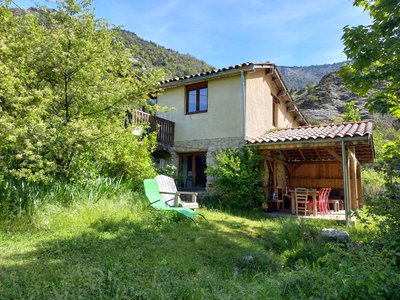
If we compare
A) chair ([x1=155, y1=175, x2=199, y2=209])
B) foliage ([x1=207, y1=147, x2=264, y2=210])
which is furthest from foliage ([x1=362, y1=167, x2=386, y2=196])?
chair ([x1=155, y1=175, x2=199, y2=209])

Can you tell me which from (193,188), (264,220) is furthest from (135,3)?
(264,220)

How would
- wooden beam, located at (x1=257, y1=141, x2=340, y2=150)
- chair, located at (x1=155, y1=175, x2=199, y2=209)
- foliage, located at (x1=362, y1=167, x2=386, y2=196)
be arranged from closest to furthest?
chair, located at (x1=155, y1=175, x2=199, y2=209) → wooden beam, located at (x1=257, y1=141, x2=340, y2=150) → foliage, located at (x1=362, y1=167, x2=386, y2=196)

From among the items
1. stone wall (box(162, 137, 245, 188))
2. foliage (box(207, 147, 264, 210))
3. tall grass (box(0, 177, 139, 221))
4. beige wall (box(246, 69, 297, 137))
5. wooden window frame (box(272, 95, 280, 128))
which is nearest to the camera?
tall grass (box(0, 177, 139, 221))

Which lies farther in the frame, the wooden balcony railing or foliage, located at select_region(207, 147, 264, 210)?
the wooden balcony railing

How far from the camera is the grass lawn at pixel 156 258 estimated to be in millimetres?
3090

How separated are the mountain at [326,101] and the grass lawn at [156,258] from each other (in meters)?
31.9

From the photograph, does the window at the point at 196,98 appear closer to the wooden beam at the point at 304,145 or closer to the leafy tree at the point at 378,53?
the wooden beam at the point at 304,145

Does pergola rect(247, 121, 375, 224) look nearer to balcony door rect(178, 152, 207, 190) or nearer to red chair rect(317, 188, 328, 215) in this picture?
red chair rect(317, 188, 328, 215)

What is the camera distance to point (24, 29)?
21.3 feet

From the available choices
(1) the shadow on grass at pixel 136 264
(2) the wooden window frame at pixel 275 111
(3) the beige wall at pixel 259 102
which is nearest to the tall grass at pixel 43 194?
(1) the shadow on grass at pixel 136 264

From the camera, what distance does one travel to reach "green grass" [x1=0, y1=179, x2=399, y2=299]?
300 centimetres

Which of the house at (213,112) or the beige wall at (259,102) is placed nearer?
the house at (213,112)

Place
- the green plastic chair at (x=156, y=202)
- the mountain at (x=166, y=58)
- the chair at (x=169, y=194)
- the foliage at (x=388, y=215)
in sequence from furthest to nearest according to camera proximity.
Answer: the mountain at (x=166, y=58)
the chair at (x=169, y=194)
the green plastic chair at (x=156, y=202)
the foliage at (x=388, y=215)

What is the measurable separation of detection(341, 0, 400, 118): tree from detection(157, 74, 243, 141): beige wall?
570cm
